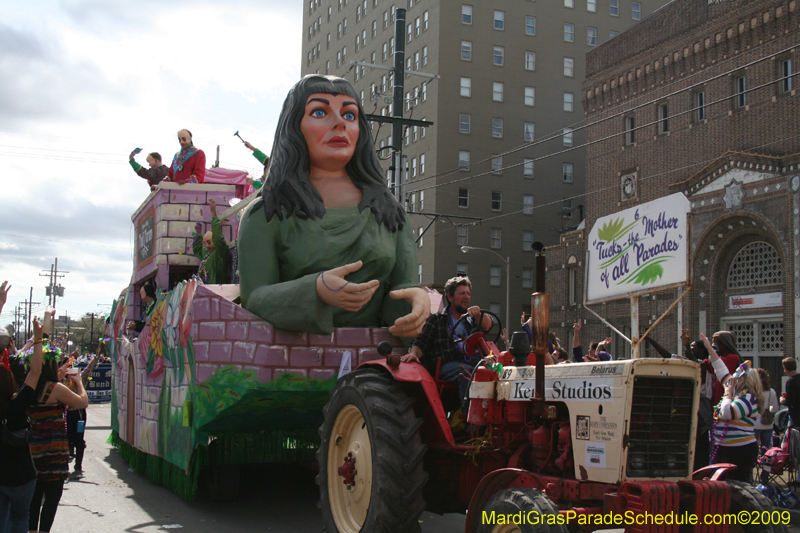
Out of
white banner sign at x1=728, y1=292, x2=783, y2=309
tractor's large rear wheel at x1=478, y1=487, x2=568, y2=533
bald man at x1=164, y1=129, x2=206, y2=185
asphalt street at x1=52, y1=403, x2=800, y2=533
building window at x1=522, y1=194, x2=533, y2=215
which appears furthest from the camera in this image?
building window at x1=522, y1=194, x2=533, y2=215

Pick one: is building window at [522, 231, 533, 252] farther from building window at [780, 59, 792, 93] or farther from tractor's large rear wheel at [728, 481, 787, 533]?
tractor's large rear wheel at [728, 481, 787, 533]

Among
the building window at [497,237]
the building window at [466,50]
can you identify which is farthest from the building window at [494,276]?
the building window at [466,50]

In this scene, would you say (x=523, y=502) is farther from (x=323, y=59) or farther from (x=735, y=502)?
(x=323, y=59)

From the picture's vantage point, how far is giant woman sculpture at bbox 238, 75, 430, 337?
641 cm

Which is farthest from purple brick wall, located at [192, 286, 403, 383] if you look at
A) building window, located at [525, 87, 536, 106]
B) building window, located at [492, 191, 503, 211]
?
building window, located at [525, 87, 536, 106]

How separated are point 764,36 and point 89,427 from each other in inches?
1001

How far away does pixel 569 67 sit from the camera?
54781 mm

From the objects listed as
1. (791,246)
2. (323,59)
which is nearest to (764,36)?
(791,246)

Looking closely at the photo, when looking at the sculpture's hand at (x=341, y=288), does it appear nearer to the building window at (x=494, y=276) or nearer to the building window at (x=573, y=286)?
the building window at (x=573, y=286)

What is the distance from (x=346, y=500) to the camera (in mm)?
5527

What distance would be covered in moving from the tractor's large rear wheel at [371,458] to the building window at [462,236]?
45.0m

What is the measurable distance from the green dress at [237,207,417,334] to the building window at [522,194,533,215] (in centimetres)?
4597

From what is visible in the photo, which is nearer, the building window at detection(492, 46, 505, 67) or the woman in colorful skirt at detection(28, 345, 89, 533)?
the woman in colorful skirt at detection(28, 345, 89, 533)

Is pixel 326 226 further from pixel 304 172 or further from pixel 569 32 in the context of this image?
pixel 569 32
